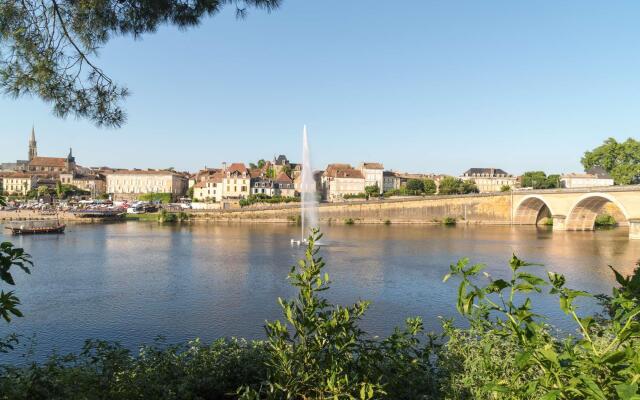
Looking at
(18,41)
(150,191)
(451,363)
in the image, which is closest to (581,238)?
(451,363)

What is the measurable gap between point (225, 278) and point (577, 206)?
40.6 m

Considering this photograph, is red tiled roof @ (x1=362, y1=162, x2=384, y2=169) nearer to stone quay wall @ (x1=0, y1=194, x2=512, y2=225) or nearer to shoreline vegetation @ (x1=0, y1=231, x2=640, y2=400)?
stone quay wall @ (x1=0, y1=194, x2=512, y2=225)

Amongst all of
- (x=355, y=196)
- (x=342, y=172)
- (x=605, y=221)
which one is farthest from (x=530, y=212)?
(x=342, y=172)

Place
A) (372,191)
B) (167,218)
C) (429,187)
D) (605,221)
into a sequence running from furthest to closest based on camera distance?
(429,187) < (372,191) < (167,218) < (605,221)

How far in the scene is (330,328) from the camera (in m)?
3.97

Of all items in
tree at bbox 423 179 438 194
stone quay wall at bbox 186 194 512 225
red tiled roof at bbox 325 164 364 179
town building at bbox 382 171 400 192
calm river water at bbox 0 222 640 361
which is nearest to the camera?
calm river water at bbox 0 222 640 361

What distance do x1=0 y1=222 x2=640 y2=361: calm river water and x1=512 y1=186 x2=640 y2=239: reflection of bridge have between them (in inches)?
153

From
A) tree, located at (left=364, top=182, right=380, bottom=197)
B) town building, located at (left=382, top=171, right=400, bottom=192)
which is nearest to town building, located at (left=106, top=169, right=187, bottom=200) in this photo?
tree, located at (left=364, top=182, right=380, bottom=197)

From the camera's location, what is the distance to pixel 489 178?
320ft

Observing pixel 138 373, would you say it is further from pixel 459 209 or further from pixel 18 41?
pixel 459 209

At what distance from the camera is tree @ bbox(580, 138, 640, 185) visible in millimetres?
59031

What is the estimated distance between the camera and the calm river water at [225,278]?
13.6 metres

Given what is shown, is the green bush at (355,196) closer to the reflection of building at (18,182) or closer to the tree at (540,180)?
the tree at (540,180)

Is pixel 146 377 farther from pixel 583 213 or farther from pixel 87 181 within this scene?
pixel 87 181
